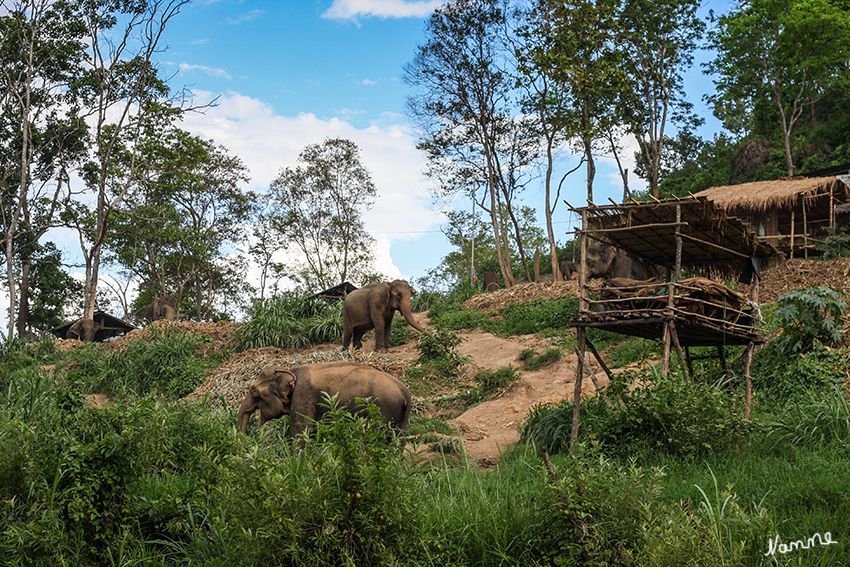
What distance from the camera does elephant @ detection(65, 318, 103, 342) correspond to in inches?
1006

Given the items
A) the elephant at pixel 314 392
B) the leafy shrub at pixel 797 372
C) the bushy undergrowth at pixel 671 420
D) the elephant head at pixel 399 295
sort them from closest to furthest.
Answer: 1. the bushy undergrowth at pixel 671 420
2. the elephant at pixel 314 392
3. the leafy shrub at pixel 797 372
4. the elephant head at pixel 399 295

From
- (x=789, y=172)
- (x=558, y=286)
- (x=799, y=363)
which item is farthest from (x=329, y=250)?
(x=799, y=363)

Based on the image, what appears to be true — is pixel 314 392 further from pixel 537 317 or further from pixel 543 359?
pixel 537 317

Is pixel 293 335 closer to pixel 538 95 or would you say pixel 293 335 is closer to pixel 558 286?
pixel 558 286

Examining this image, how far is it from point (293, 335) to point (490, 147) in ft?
45.0

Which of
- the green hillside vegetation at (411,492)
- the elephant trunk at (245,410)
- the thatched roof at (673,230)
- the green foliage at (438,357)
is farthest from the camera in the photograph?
the green foliage at (438,357)

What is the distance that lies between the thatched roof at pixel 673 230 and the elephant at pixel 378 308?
622 cm

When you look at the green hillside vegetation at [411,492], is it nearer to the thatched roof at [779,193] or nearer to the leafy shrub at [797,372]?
the leafy shrub at [797,372]

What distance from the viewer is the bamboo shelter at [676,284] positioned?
8.35m

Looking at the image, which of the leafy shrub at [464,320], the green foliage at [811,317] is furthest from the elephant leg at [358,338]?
the green foliage at [811,317]

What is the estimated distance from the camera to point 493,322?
18.6m

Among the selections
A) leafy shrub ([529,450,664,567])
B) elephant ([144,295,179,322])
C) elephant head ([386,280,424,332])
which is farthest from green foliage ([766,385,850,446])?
elephant ([144,295,179,322])

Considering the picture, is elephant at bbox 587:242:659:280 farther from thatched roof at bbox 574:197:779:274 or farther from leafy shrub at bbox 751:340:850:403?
thatched roof at bbox 574:197:779:274

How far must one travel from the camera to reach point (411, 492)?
15.2ft
